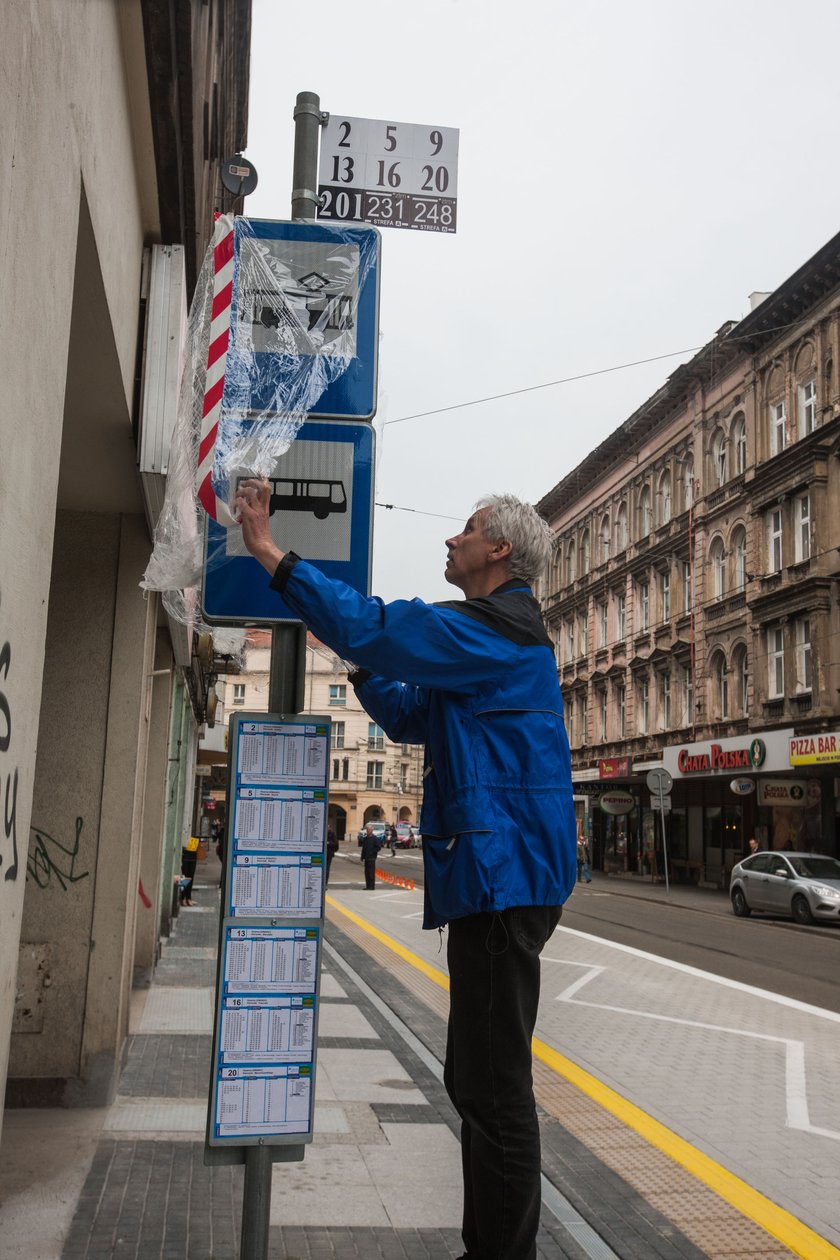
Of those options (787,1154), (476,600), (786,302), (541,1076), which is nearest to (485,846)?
(476,600)

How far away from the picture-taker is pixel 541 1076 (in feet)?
24.2

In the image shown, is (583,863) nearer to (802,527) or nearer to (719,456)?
(719,456)

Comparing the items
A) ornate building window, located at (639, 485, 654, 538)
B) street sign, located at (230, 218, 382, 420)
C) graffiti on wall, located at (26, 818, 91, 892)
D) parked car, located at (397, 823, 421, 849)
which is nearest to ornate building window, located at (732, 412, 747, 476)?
ornate building window, located at (639, 485, 654, 538)

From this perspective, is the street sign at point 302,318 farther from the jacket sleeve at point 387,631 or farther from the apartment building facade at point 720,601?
the apartment building facade at point 720,601

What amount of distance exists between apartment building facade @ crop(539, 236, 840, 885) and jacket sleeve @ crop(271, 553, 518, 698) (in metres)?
25.8

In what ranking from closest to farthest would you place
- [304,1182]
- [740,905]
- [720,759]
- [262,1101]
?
[262,1101]
[304,1182]
[740,905]
[720,759]

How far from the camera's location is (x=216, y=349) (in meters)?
3.78

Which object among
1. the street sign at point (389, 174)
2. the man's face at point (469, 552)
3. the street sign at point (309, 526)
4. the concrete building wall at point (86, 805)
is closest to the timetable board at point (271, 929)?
the street sign at point (309, 526)

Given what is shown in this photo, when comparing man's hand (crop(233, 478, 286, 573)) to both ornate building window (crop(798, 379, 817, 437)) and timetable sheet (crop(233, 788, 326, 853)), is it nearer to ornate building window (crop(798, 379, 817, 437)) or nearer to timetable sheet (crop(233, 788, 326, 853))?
timetable sheet (crop(233, 788, 326, 853))

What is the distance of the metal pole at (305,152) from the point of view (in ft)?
12.9

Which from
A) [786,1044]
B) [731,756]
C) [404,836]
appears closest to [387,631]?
[786,1044]

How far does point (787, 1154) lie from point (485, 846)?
370 centimetres

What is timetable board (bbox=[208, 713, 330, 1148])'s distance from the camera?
3320mm

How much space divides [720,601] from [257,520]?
33767 mm
